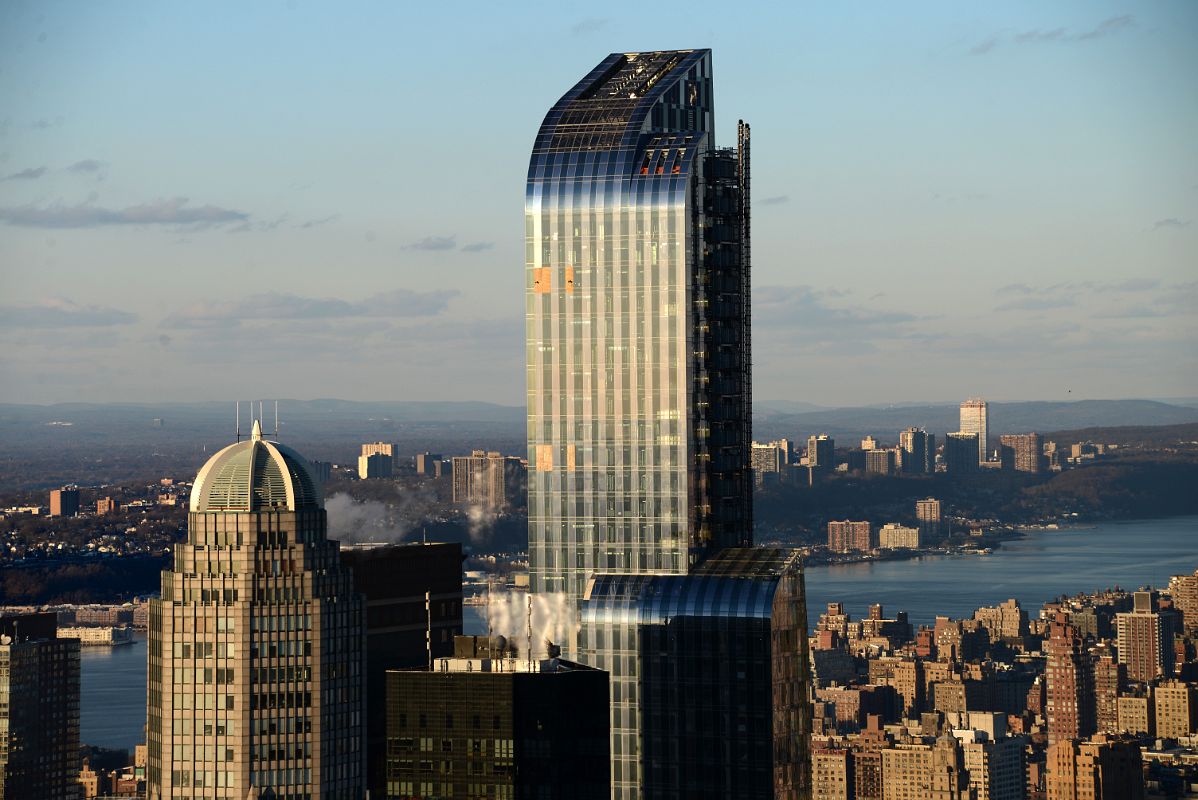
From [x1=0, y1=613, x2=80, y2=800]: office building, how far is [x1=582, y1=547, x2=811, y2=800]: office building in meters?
91.9

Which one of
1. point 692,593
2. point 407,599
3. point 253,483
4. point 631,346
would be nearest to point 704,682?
point 692,593

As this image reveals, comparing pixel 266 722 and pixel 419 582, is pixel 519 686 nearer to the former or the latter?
pixel 266 722

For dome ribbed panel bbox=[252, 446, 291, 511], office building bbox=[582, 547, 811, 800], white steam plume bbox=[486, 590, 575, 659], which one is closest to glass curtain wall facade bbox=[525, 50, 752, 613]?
white steam plume bbox=[486, 590, 575, 659]

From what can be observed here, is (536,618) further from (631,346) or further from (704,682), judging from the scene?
(631,346)

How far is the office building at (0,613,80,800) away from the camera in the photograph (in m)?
183

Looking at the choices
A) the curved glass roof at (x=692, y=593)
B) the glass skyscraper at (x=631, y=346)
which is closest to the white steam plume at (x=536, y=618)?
the glass skyscraper at (x=631, y=346)

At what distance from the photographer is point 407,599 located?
12975 cm

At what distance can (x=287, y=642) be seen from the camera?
10500 cm

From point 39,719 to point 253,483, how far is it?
86.8m

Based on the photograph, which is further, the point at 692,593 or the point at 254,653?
the point at 254,653

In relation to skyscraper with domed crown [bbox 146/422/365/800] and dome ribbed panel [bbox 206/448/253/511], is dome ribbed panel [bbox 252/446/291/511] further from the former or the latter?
dome ribbed panel [bbox 206/448/253/511]

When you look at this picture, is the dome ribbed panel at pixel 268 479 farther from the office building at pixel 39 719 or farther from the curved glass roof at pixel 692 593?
the office building at pixel 39 719

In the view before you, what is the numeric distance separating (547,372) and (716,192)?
11259 millimetres

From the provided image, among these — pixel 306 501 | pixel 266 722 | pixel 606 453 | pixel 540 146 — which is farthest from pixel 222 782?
pixel 540 146
